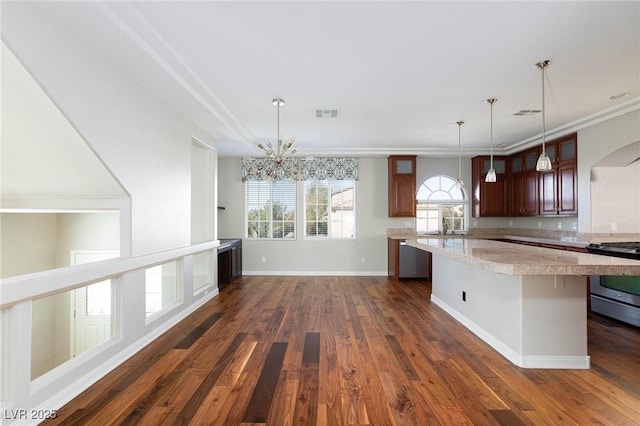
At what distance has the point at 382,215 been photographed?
667 centimetres

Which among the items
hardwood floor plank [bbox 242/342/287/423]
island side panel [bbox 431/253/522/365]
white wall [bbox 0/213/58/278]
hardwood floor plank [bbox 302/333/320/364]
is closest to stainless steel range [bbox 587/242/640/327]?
island side panel [bbox 431/253/522/365]

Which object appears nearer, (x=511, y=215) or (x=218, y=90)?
(x=218, y=90)

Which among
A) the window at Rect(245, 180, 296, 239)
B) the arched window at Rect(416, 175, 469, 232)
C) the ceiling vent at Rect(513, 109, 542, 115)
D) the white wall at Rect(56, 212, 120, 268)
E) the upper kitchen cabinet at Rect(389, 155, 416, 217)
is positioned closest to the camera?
the white wall at Rect(56, 212, 120, 268)

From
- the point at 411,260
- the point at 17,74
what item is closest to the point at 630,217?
the point at 411,260

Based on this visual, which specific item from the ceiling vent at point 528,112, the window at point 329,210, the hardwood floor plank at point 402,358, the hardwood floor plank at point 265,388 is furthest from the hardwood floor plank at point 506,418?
the window at point 329,210

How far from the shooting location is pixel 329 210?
674 centimetres

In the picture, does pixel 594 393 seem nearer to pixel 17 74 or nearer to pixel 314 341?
pixel 314 341

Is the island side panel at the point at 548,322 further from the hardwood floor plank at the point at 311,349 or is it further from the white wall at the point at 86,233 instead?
the white wall at the point at 86,233

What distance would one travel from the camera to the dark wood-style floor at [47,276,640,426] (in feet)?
6.39

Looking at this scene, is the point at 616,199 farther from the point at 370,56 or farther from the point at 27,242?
the point at 27,242

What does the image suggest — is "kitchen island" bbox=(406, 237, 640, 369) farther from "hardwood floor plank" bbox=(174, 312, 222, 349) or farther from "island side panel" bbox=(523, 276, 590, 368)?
"hardwood floor plank" bbox=(174, 312, 222, 349)

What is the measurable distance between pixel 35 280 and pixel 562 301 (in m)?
3.83

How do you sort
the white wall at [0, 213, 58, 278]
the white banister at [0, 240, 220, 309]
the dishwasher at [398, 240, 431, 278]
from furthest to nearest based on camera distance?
the dishwasher at [398, 240, 431, 278], the white wall at [0, 213, 58, 278], the white banister at [0, 240, 220, 309]

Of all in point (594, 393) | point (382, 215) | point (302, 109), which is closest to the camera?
point (594, 393)
